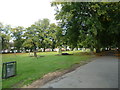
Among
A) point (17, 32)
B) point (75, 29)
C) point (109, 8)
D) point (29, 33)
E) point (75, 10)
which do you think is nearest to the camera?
point (109, 8)

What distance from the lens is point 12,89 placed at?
303 cm

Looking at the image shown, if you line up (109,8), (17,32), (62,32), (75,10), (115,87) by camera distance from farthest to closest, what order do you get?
1. (17,32)
2. (62,32)
3. (75,10)
4. (109,8)
5. (115,87)

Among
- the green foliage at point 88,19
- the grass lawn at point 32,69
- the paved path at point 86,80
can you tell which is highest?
the green foliage at point 88,19

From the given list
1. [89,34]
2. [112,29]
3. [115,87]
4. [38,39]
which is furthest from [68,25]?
[115,87]

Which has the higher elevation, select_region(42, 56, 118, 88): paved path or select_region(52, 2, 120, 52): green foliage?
select_region(52, 2, 120, 52): green foliage

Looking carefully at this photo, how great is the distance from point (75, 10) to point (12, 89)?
38.9 feet

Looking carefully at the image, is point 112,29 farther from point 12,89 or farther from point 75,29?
point 12,89

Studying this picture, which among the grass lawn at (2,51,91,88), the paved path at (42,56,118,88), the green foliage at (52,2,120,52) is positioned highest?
the green foliage at (52,2,120,52)

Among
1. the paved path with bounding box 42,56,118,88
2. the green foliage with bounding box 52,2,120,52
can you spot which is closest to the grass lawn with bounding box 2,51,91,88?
the paved path with bounding box 42,56,118,88

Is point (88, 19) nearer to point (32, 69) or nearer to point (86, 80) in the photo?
point (32, 69)

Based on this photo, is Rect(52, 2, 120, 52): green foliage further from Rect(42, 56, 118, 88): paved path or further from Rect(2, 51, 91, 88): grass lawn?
Rect(42, 56, 118, 88): paved path

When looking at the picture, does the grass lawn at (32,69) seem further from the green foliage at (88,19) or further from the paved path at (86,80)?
the green foliage at (88,19)

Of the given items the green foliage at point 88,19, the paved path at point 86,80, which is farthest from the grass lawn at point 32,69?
the green foliage at point 88,19

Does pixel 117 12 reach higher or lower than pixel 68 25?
higher
